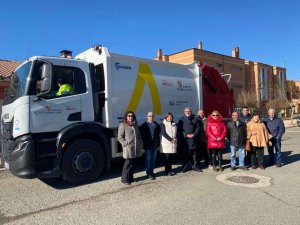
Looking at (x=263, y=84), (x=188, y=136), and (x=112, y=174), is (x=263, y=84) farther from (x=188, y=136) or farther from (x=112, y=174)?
(x=112, y=174)

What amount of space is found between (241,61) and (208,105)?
50.1 meters

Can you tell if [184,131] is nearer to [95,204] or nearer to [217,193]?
[217,193]

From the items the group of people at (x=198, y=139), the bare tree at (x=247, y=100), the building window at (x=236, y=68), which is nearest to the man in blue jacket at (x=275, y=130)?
the group of people at (x=198, y=139)

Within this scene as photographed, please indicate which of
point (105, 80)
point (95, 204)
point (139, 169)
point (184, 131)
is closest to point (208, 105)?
point (184, 131)

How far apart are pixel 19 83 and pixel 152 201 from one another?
3788mm

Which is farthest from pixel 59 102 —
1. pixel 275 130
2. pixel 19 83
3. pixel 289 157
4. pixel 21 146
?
pixel 289 157

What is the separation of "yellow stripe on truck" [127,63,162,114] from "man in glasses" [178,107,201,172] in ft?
3.02

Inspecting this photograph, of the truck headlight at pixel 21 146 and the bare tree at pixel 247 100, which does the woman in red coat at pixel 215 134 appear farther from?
the bare tree at pixel 247 100

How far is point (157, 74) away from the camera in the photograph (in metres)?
8.97

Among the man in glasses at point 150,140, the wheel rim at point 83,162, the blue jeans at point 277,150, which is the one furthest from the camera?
the blue jeans at point 277,150

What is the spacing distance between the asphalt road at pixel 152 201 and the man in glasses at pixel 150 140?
31cm

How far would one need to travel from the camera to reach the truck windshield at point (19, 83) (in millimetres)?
6684

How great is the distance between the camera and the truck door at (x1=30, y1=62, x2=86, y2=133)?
21.5ft

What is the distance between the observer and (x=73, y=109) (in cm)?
708
